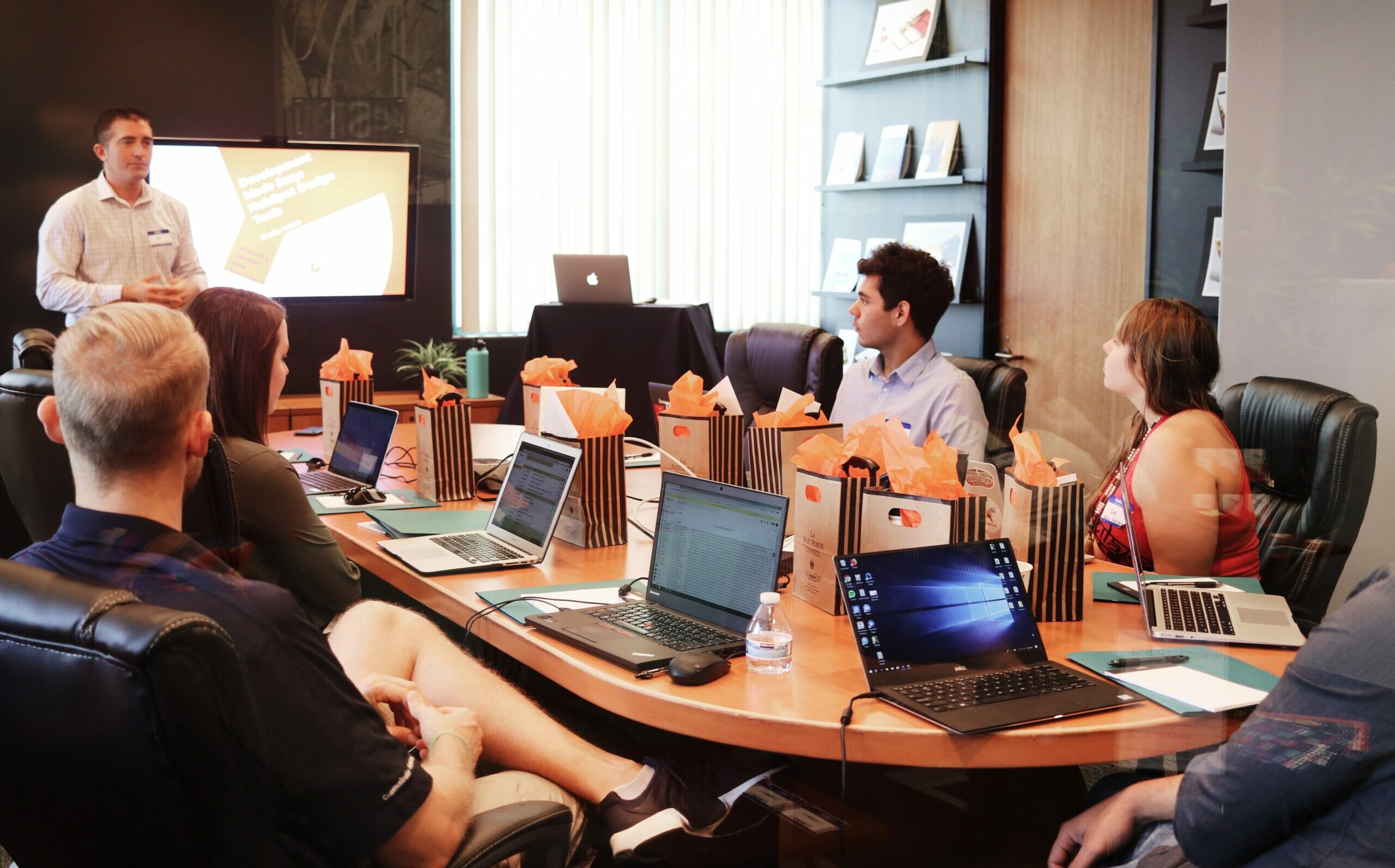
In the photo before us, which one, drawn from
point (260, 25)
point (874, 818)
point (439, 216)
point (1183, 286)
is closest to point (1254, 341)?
point (1183, 286)

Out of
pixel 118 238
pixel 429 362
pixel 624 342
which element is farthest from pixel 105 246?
pixel 624 342

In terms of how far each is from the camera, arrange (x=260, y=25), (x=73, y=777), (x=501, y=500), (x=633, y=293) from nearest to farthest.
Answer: (x=73, y=777) → (x=501, y=500) → (x=260, y=25) → (x=633, y=293)

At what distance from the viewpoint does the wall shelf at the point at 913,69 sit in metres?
4.32

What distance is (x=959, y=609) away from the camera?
162cm

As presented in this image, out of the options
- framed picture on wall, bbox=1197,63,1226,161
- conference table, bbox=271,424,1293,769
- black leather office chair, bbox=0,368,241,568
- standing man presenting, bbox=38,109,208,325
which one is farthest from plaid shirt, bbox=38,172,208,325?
framed picture on wall, bbox=1197,63,1226,161

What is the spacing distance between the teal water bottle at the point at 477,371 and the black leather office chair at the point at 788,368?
2.63 feet

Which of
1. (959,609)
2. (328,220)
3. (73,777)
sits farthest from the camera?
(328,220)

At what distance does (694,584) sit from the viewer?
1865 millimetres

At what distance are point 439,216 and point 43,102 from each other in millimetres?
1350

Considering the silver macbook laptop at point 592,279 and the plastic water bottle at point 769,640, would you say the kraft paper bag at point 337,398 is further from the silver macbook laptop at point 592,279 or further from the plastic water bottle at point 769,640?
the plastic water bottle at point 769,640

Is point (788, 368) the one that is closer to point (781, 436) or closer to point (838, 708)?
point (781, 436)

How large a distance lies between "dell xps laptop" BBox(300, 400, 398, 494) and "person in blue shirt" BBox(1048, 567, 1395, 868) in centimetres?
221

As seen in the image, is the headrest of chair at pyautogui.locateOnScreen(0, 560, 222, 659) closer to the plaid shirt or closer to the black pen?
the black pen

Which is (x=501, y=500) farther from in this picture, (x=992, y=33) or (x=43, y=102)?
(x=992, y=33)
